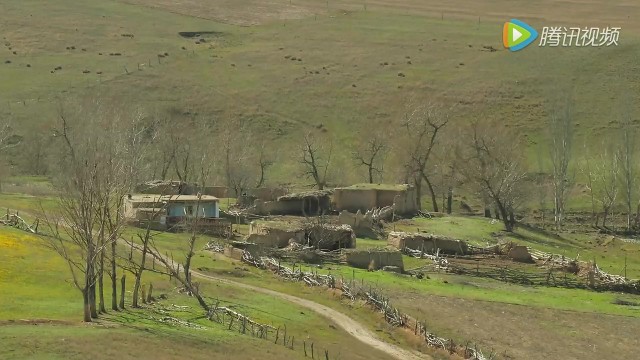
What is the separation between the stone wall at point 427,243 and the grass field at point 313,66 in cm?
3925

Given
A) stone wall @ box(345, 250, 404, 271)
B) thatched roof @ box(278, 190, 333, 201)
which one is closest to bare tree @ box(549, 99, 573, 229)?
thatched roof @ box(278, 190, 333, 201)

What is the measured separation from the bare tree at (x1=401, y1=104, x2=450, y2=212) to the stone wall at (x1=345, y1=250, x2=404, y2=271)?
2930 cm

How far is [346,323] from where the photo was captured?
45.3 m

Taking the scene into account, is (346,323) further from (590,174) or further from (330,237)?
(590,174)

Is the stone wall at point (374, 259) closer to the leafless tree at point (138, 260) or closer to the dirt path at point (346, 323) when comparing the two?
the dirt path at point (346, 323)

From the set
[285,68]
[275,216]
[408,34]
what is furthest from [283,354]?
[408,34]

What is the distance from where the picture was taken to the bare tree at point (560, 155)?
94.1 m

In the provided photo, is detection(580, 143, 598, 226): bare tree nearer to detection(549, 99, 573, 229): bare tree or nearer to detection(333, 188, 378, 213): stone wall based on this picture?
detection(549, 99, 573, 229): bare tree

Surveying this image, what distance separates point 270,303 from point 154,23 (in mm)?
122970

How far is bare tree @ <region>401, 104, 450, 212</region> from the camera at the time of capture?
310 ft

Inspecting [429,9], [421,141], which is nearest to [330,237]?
[421,141]

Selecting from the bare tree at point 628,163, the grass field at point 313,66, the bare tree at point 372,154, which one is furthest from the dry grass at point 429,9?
the bare tree at point 372,154

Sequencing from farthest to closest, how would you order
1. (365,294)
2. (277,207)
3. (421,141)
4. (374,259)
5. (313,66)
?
(313,66) < (421,141) < (277,207) < (374,259) < (365,294)

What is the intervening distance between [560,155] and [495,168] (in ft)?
54.5
